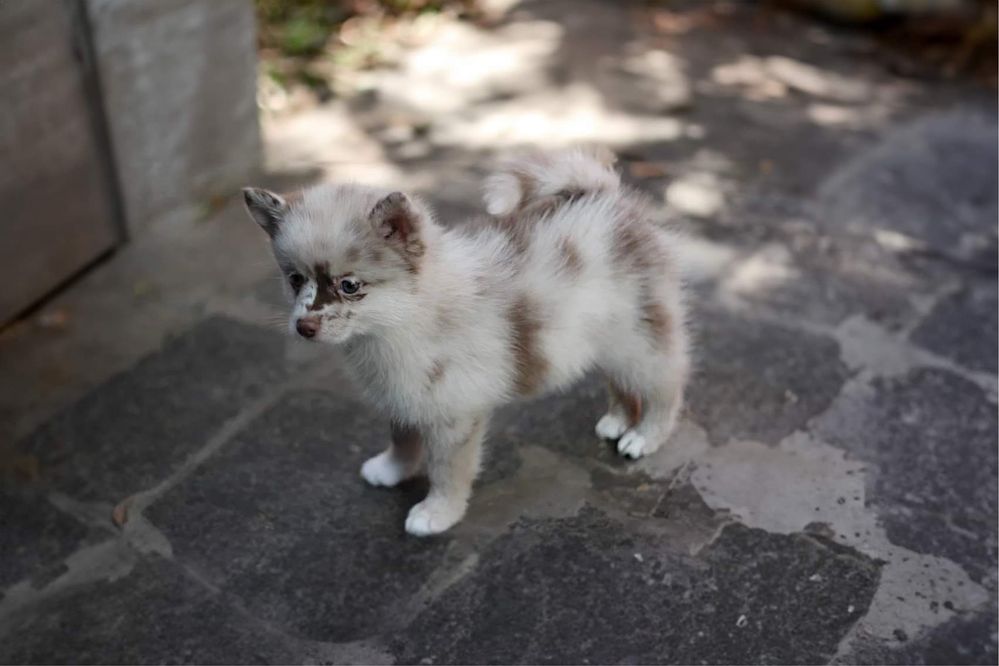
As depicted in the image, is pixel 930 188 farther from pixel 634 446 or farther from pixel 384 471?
pixel 384 471

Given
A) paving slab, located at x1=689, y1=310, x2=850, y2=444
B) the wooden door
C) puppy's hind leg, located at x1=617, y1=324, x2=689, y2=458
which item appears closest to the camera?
puppy's hind leg, located at x1=617, y1=324, x2=689, y2=458

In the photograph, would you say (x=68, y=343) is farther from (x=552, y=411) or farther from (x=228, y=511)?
(x=552, y=411)

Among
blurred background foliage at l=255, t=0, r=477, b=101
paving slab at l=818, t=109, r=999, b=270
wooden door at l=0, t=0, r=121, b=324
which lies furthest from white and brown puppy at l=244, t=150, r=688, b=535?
blurred background foliage at l=255, t=0, r=477, b=101

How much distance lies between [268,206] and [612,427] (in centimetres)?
147

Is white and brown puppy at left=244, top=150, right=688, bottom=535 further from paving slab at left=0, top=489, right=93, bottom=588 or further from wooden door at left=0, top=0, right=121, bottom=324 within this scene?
wooden door at left=0, top=0, right=121, bottom=324

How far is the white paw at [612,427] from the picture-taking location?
12.4 feet

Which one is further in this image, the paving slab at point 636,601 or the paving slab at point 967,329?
the paving slab at point 967,329

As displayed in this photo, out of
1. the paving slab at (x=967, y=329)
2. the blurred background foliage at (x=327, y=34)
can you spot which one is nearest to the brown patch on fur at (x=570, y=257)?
the paving slab at (x=967, y=329)

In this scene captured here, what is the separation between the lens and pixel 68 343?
14.1 ft

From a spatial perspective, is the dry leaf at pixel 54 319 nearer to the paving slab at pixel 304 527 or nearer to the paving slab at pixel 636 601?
the paving slab at pixel 304 527

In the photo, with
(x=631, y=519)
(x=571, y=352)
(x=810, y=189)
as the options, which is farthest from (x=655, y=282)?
(x=810, y=189)

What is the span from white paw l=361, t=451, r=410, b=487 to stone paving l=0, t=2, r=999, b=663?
0.14ft

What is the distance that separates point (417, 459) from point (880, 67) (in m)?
4.24

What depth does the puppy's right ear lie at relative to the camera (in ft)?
9.45
